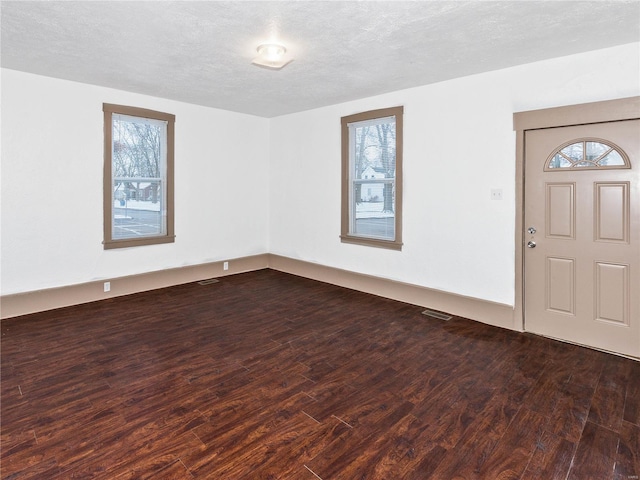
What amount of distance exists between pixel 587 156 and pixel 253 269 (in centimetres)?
501

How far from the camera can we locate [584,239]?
344 centimetres

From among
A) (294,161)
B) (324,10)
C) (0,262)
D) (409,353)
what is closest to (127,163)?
(0,262)

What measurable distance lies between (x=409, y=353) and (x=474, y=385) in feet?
2.15

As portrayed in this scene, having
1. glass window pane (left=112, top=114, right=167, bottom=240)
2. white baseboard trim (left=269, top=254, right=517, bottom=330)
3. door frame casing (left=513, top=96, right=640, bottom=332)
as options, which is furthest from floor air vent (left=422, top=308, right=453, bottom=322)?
glass window pane (left=112, top=114, right=167, bottom=240)

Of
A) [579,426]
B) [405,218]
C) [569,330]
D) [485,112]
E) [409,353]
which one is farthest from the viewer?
[405,218]

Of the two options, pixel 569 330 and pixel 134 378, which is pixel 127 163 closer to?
pixel 134 378

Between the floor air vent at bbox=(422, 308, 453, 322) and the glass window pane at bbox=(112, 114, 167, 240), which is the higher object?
the glass window pane at bbox=(112, 114, 167, 240)

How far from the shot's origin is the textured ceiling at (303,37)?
2625mm

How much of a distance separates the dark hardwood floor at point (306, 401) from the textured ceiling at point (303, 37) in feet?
8.75

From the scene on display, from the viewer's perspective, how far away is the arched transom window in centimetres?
324

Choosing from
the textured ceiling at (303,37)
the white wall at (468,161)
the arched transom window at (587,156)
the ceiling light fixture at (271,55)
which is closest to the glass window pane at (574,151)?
the arched transom window at (587,156)

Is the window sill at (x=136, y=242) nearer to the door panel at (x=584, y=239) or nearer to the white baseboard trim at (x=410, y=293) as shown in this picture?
the white baseboard trim at (x=410, y=293)

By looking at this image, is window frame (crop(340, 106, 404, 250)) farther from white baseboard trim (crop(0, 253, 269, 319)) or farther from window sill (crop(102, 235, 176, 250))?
window sill (crop(102, 235, 176, 250))

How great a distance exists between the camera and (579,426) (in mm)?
2277
